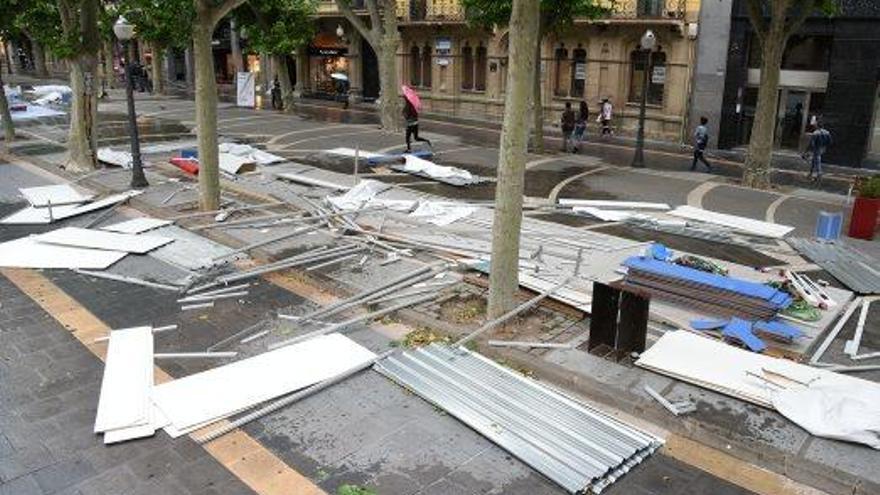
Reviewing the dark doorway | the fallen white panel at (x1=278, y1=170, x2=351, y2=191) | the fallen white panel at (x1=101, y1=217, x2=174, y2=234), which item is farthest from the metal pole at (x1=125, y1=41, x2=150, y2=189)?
the dark doorway

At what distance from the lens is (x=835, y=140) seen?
22969mm

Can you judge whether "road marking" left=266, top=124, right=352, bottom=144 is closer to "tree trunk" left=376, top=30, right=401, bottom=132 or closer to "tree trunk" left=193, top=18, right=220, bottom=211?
"tree trunk" left=376, top=30, right=401, bottom=132

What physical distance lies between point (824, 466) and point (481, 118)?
91.8 ft

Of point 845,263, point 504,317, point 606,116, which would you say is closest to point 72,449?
point 504,317

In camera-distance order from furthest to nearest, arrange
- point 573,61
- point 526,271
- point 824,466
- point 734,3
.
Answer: point 573,61 < point 734,3 < point 526,271 < point 824,466

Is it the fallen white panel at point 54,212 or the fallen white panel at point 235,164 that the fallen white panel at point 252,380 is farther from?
the fallen white panel at point 235,164

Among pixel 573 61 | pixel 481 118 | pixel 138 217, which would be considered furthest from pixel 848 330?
pixel 481 118

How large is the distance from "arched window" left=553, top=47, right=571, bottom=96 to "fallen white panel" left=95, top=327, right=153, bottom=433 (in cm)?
2468

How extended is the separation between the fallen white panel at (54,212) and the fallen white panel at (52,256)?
5.37 feet

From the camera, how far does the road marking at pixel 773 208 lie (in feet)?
49.0

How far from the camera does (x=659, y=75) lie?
1078 inches

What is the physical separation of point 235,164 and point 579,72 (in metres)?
16.7

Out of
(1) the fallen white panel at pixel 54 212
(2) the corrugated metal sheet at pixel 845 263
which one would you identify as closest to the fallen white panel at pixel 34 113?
(1) the fallen white panel at pixel 54 212

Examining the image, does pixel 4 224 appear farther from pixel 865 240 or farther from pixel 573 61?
pixel 573 61
